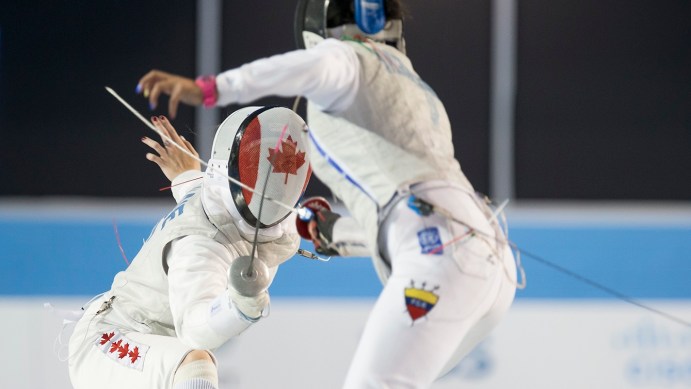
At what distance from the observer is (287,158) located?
8.51 feet

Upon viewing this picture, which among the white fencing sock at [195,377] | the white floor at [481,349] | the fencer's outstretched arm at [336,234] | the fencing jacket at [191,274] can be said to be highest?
the fencer's outstretched arm at [336,234]

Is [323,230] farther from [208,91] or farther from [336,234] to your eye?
[208,91]

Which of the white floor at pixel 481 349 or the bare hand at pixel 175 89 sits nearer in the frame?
the bare hand at pixel 175 89

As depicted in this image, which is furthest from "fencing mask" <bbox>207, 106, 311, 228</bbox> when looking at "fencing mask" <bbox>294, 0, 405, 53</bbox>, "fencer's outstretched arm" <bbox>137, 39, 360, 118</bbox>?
"fencer's outstretched arm" <bbox>137, 39, 360, 118</bbox>

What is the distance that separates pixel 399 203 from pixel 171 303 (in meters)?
0.72

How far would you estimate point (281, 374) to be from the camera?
3.46 meters

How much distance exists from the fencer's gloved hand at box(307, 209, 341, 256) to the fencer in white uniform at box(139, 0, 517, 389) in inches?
1.0

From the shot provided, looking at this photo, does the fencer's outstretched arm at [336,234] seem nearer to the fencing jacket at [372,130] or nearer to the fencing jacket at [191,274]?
the fencing jacket at [372,130]

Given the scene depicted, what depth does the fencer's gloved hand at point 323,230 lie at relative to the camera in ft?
6.80

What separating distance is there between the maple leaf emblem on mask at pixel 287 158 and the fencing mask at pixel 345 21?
53 cm

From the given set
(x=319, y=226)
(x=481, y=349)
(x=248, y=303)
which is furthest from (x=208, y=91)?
(x=481, y=349)

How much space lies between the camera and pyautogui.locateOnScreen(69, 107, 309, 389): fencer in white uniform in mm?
2402

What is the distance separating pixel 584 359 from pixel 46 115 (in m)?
3.07

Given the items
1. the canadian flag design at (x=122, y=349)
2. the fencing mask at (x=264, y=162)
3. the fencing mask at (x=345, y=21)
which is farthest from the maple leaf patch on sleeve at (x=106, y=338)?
the fencing mask at (x=345, y=21)
